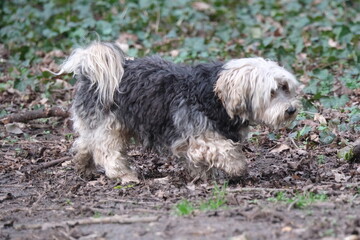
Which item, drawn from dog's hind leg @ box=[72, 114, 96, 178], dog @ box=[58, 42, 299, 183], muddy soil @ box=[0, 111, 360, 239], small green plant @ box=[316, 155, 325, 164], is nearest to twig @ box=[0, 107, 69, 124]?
muddy soil @ box=[0, 111, 360, 239]

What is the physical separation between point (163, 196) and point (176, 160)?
55.7 inches

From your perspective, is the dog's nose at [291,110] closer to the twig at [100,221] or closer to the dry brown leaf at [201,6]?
the twig at [100,221]

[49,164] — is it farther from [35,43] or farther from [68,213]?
[35,43]

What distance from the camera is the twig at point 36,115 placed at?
954 centimetres

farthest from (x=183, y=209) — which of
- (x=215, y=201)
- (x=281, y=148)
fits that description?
(x=281, y=148)

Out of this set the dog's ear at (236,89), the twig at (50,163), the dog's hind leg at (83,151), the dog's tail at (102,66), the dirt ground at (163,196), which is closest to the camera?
the dirt ground at (163,196)

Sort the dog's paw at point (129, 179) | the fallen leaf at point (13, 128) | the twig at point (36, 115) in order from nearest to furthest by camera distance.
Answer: the dog's paw at point (129, 179), the fallen leaf at point (13, 128), the twig at point (36, 115)

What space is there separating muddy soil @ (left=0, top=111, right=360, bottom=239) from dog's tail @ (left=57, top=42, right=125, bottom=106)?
964 mm

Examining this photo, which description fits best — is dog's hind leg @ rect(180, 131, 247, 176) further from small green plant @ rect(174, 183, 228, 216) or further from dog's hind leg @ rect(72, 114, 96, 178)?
dog's hind leg @ rect(72, 114, 96, 178)

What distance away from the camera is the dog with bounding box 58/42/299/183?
22.0 ft

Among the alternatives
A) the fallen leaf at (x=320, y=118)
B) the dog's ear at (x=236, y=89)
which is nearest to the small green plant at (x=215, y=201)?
the dog's ear at (x=236, y=89)

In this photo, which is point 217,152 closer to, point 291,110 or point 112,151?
point 291,110

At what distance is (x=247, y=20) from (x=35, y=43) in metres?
4.43

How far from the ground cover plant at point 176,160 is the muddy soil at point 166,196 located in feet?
0.05
